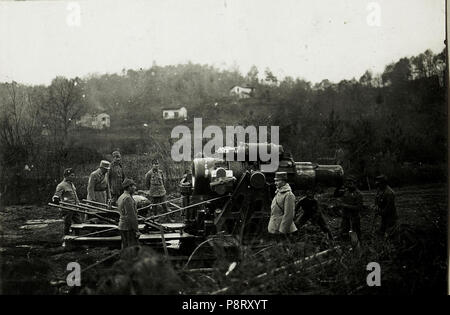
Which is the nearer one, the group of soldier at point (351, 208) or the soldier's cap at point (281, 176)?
the soldier's cap at point (281, 176)

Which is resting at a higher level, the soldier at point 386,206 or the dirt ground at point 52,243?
the soldier at point 386,206

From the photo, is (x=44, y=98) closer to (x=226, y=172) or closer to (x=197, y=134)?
(x=197, y=134)

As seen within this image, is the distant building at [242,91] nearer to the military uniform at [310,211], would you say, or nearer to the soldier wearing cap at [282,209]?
the military uniform at [310,211]

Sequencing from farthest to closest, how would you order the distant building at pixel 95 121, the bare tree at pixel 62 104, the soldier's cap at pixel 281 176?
the distant building at pixel 95 121 < the bare tree at pixel 62 104 < the soldier's cap at pixel 281 176

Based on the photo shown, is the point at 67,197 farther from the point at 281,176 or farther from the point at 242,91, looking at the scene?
the point at 242,91

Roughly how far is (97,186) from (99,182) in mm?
107

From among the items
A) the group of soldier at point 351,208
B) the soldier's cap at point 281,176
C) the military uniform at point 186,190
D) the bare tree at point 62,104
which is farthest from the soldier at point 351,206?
the bare tree at point 62,104

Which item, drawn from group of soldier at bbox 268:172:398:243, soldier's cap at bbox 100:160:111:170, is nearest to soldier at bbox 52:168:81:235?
soldier's cap at bbox 100:160:111:170

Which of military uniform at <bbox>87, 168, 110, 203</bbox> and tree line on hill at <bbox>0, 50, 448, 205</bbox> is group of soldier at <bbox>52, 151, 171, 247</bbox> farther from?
tree line on hill at <bbox>0, 50, 448, 205</bbox>

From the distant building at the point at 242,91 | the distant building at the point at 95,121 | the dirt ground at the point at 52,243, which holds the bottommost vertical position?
the dirt ground at the point at 52,243

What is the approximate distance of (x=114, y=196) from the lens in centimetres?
991

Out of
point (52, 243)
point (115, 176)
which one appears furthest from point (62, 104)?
point (52, 243)

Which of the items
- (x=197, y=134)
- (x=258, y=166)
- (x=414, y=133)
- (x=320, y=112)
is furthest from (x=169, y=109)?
(x=258, y=166)

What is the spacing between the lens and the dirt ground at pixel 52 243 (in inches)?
277
